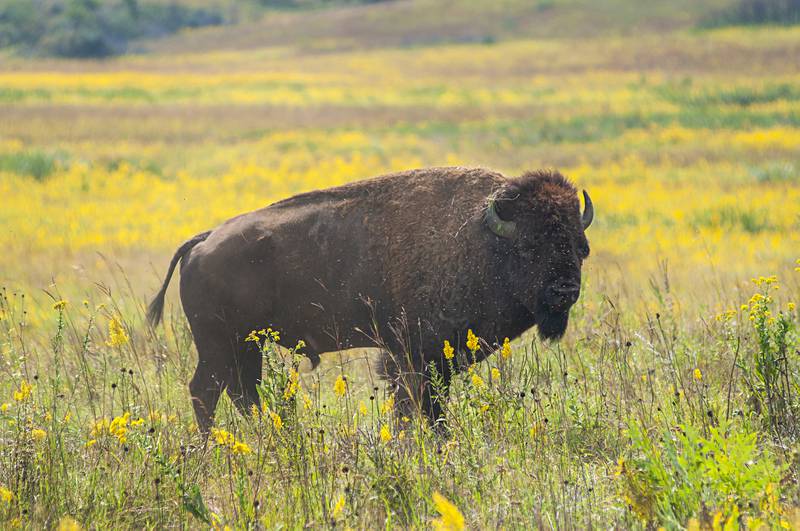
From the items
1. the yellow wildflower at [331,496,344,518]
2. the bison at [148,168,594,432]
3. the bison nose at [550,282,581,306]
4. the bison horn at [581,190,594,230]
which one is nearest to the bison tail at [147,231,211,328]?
the bison at [148,168,594,432]

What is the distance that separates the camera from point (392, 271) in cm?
615

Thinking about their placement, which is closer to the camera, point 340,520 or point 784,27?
point 340,520

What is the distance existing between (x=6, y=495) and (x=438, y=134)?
26.4 meters

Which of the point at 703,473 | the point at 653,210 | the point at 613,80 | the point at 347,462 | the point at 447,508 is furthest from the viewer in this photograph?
the point at 613,80

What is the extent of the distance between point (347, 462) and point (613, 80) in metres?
43.8

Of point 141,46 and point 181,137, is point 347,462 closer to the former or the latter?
point 181,137

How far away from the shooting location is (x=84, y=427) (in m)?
5.55

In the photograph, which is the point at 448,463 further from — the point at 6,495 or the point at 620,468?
the point at 6,495

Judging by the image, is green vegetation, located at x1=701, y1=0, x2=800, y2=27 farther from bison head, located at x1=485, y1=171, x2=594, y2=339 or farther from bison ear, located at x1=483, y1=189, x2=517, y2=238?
bison ear, located at x1=483, y1=189, x2=517, y2=238

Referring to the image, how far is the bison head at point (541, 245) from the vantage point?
579cm

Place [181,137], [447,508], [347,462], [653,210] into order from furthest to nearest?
[181,137], [653,210], [347,462], [447,508]

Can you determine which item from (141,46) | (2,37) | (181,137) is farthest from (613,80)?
(2,37)

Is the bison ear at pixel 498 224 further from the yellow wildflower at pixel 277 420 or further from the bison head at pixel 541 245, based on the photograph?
the yellow wildflower at pixel 277 420

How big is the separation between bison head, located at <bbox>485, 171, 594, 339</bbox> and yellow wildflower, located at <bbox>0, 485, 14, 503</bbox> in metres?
3.07
